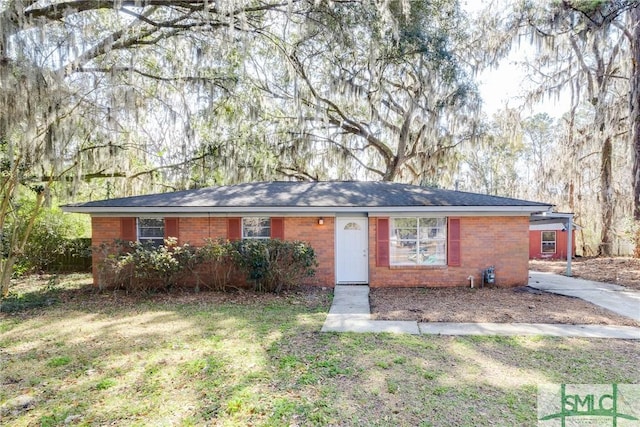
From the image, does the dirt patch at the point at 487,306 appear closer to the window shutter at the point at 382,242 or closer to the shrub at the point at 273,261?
the window shutter at the point at 382,242

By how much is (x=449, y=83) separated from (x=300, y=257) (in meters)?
9.12

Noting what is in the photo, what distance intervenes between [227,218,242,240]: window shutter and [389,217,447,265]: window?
4332mm

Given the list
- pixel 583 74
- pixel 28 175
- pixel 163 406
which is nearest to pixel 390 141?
pixel 583 74

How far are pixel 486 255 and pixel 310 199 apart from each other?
5228 millimetres

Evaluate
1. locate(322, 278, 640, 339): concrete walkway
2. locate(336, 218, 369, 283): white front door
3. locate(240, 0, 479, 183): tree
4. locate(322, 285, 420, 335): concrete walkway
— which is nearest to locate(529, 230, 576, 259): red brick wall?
locate(240, 0, 479, 183): tree

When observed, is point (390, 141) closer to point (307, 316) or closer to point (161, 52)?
point (161, 52)

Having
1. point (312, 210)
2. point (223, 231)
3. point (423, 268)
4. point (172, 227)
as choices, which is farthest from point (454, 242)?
point (172, 227)

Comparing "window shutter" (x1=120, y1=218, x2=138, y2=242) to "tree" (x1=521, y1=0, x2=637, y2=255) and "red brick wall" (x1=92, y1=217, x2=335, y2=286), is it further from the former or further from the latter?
"tree" (x1=521, y1=0, x2=637, y2=255)

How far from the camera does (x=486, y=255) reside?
9781 millimetres

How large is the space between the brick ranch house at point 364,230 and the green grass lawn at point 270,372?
349 centimetres

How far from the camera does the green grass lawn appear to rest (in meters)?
3.35

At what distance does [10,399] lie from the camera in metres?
3.68

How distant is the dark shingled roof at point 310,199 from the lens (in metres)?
9.54

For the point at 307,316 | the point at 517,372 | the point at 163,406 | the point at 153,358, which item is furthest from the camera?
the point at 307,316
